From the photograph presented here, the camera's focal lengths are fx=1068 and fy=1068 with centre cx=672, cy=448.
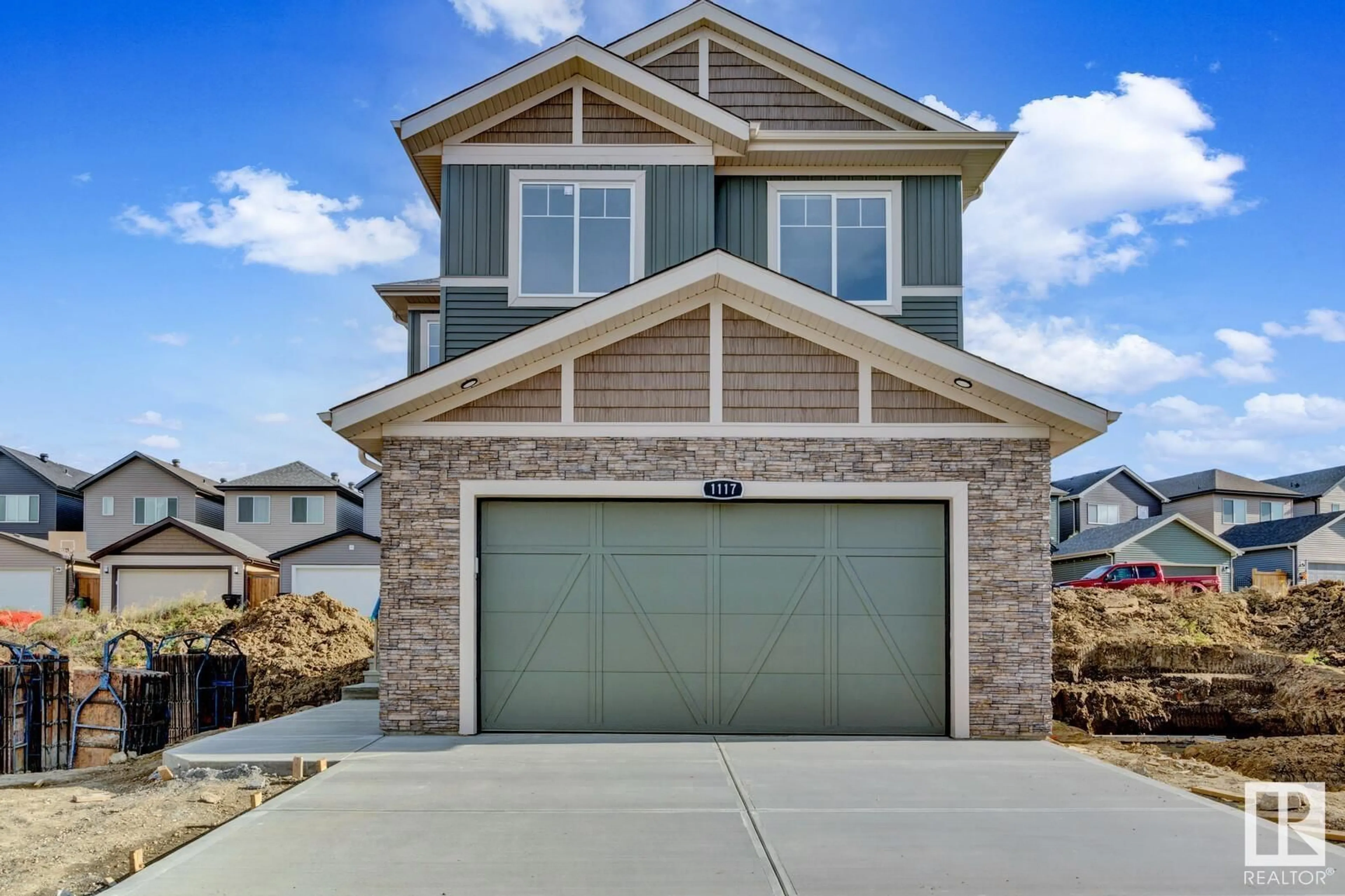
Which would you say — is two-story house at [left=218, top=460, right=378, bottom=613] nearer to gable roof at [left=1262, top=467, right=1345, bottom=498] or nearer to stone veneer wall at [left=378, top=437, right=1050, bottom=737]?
stone veneer wall at [left=378, top=437, right=1050, bottom=737]

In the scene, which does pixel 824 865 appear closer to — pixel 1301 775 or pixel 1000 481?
pixel 1000 481

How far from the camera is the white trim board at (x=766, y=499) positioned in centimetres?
1078

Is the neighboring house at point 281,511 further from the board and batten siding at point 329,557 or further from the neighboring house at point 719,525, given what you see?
the neighboring house at point 719,525

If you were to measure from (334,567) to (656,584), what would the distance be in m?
28.4

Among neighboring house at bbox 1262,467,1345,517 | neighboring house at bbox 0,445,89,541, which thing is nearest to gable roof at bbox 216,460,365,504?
neighboring house at bbox 0,445,89,541

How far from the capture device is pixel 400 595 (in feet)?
35.3

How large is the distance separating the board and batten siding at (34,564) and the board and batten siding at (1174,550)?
3832 centimetres

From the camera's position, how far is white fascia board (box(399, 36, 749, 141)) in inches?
520

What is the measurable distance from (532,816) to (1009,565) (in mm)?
5703

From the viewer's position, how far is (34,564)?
38.7 m

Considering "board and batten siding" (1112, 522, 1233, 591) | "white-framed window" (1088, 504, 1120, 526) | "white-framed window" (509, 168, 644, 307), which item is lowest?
"board and batten siding" (1112, 522, 1233, 591)

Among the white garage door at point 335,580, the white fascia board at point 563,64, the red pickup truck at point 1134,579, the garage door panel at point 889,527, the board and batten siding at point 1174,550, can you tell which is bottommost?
the white garage door at point 335,580

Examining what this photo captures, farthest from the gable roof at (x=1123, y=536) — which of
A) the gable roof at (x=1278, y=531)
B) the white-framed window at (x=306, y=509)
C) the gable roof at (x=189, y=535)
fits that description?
the gable roof at (x=189, y=535)

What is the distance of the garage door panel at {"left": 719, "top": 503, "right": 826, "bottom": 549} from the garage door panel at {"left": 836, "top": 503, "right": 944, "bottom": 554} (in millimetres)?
219
